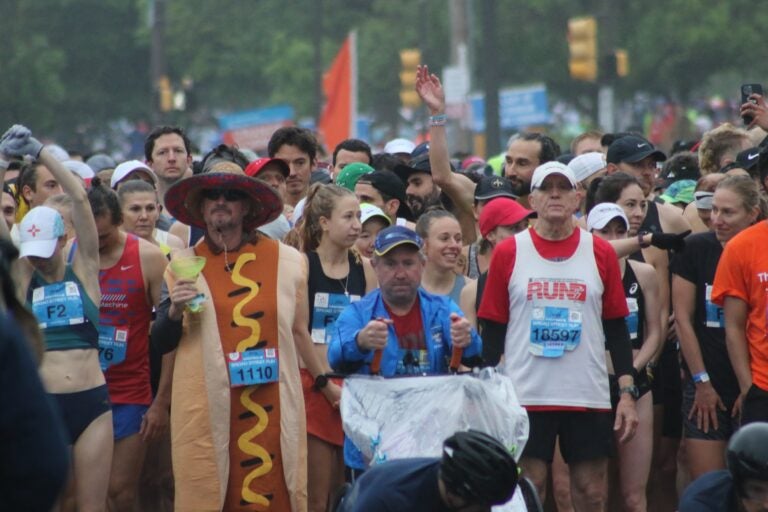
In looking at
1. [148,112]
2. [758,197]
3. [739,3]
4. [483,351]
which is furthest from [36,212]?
[148,112]

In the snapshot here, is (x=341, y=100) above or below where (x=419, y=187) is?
above

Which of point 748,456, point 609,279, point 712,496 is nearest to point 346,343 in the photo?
point 609,279

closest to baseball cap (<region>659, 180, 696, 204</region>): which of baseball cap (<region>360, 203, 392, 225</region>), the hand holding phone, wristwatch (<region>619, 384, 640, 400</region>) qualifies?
the hand holding phone

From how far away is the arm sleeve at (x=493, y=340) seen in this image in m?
8.59

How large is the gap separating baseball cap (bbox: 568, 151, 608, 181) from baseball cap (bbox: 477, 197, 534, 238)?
171 cm

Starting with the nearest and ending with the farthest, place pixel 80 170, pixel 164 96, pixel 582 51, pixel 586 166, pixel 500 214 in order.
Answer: pixel 500 214 < pixel 586 166 < pixel 80 170 < pixel 582 51 < pixel 164 96

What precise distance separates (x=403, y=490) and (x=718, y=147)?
6368mm

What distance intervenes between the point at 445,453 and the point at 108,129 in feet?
154

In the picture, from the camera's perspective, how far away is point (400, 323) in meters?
7.80

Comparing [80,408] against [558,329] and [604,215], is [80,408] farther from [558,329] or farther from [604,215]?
[604,215]

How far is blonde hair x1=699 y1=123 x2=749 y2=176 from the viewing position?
11672mm

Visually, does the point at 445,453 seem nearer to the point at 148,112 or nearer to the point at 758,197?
the point at 758,197

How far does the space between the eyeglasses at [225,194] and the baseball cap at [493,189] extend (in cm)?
228

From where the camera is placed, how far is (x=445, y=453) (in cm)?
589
